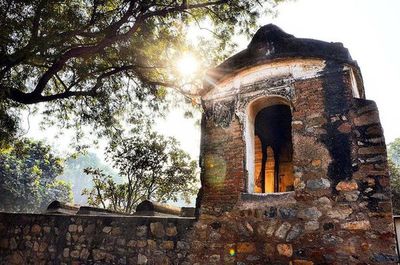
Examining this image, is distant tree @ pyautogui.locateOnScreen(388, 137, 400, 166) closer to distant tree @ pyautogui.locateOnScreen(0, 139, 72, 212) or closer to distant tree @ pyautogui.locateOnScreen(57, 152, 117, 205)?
distant tree @ pyautogui.locateOnScreen(0, 139, 72, 212)

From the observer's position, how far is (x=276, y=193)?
4.23 m

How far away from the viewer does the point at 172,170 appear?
17.0m

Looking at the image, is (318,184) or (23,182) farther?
(23,182)

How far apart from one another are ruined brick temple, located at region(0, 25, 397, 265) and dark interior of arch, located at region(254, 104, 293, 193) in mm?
1805

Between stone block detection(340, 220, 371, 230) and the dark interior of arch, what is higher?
the dark interior of arch

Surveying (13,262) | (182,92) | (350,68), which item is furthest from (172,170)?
(350,68)

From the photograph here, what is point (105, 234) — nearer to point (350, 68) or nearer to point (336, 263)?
point (336, 263)

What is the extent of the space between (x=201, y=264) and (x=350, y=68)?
3529mm

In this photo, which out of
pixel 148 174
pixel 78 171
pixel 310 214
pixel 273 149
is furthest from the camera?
pixel 78 171

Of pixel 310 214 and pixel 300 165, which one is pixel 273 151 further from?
pixel 310 214

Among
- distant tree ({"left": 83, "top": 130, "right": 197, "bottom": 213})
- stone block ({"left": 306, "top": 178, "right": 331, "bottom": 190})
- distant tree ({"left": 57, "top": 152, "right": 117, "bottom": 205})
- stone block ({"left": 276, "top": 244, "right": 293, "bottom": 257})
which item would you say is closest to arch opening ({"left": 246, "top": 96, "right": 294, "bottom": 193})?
stone block ({"left": 306, "top": 178, "right": 331, "bottom": 190})

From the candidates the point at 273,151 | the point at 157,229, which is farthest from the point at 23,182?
the point at 157,229

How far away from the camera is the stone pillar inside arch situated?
358cm

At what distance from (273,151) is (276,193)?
367 centimetres
